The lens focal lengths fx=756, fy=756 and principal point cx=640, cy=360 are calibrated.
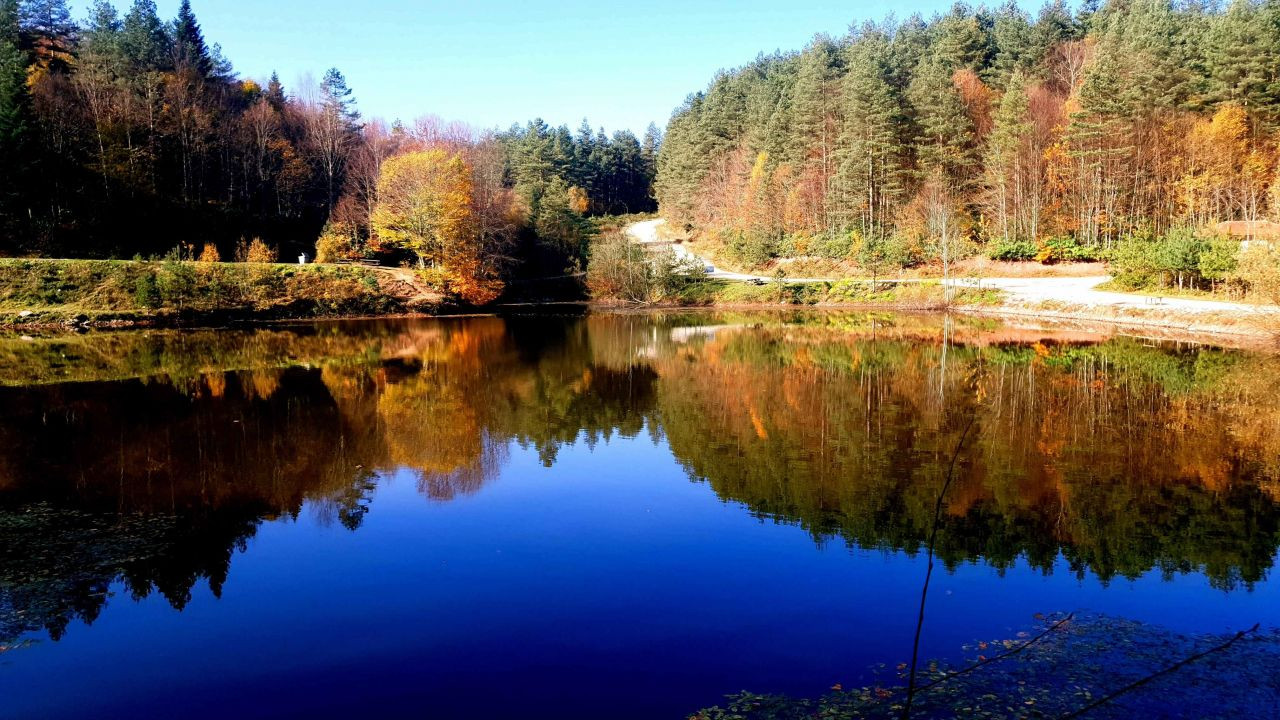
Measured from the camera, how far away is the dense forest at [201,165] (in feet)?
139

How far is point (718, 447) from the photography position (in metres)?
14.0

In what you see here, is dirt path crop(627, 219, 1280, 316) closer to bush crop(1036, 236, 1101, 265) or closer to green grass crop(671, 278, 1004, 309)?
green grass crop(671, 278, 1004, 309)

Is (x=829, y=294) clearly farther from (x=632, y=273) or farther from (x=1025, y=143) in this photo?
(x=1025, y=143)

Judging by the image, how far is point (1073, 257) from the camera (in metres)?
44.6

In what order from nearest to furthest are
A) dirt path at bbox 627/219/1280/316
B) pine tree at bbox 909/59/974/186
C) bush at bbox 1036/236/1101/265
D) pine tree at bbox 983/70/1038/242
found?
dirt path at bbox 627/219/1280/316 < bush at bbox 1036/236/1101/265 < pine tree at bbox 983/70/1038/242 < pine tree at bbox 909/59/974/186

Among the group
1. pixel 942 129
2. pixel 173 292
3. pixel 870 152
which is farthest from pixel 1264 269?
pixel 173 292

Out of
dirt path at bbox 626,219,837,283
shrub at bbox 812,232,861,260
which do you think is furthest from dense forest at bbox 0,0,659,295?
shrub at bbox 812,232,861,260

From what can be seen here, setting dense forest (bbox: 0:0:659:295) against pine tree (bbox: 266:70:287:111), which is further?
pine tree (bbox: 266:70:287:111)

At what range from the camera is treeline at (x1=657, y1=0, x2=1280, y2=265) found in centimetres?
4438

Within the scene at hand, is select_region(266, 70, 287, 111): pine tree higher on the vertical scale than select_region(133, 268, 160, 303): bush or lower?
higher

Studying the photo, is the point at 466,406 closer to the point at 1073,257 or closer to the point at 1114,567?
the point at 1114,567

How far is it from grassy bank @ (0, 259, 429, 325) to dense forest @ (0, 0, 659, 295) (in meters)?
4.59

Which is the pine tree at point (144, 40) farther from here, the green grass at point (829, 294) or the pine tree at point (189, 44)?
the green grass at point (829, 294)

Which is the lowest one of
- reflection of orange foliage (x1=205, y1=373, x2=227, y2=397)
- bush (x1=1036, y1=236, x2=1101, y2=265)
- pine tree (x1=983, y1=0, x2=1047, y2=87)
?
reflection of orange foliage (x1=205, y1=373, x2=227, y2=397)
